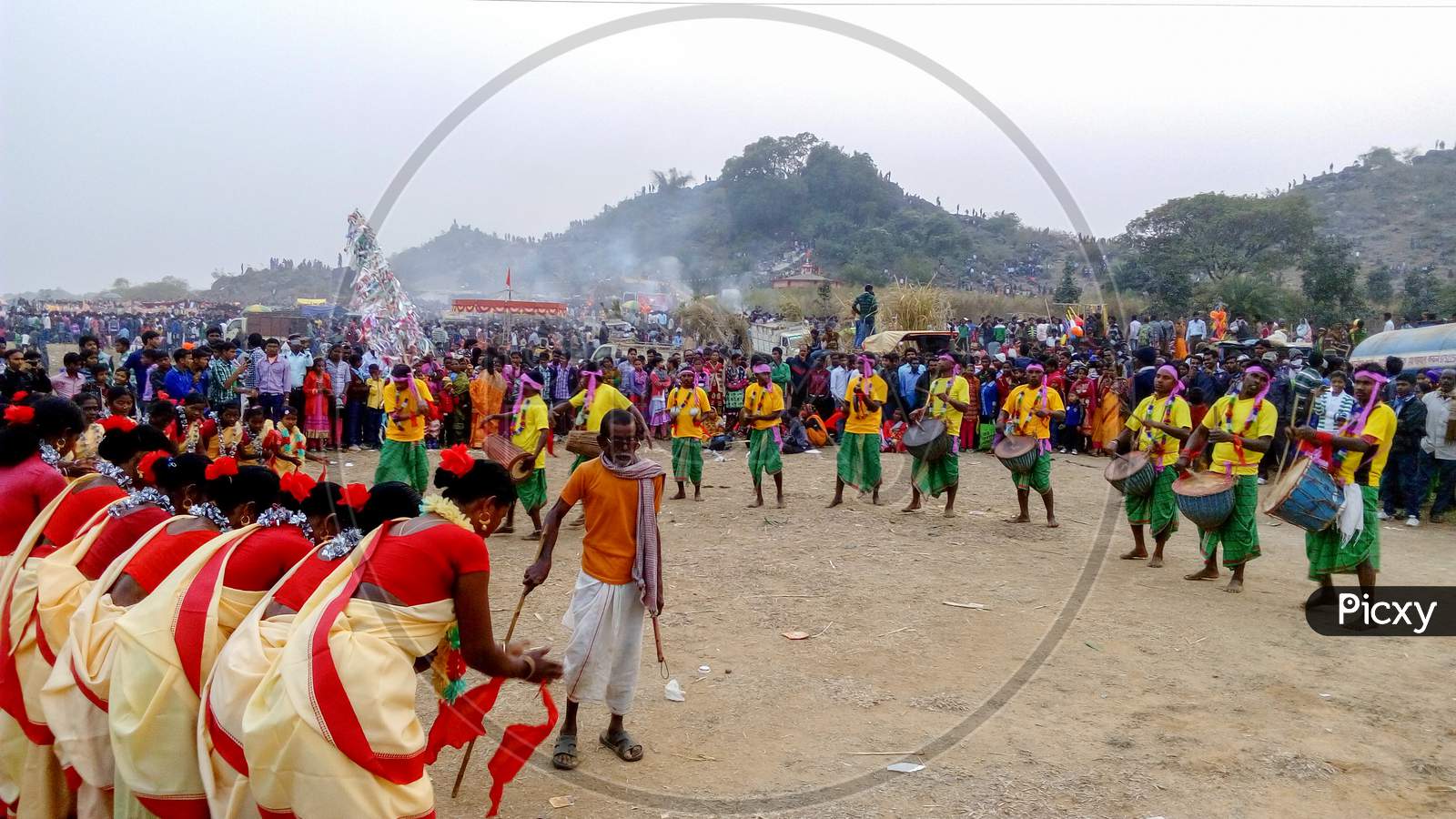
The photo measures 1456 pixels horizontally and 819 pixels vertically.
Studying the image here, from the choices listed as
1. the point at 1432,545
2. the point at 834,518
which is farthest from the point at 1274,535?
the point at 834,518

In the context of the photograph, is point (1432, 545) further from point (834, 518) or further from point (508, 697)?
point (508, 697)

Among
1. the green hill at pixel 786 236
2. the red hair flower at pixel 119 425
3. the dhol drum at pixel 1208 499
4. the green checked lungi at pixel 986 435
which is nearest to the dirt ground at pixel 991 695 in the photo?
the dhol drum at pixel 1208 499

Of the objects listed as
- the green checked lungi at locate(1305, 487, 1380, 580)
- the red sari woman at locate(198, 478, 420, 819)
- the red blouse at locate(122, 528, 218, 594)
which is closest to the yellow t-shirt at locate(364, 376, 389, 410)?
the red blouse at locate(122, 528, 218, 594)

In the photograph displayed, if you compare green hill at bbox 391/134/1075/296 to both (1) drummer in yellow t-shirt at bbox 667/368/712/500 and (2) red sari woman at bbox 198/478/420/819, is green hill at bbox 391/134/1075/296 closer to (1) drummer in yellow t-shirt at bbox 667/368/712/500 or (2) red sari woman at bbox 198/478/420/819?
(1) drummer in yellow t-shirt at bbox 667/368/712/500

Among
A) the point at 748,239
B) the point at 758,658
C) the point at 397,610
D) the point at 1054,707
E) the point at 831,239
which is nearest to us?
the point at 397,610

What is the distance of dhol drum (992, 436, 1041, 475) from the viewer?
1067cm

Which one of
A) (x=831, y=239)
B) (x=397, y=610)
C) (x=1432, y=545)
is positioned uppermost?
(x=831, y=239)

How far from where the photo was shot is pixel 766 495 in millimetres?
12945

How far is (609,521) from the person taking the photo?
504 cm

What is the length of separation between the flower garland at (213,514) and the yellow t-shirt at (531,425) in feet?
19.5

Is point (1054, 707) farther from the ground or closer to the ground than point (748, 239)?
closer to the ground

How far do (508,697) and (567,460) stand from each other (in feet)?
32.2

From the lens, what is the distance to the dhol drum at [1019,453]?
1067cm

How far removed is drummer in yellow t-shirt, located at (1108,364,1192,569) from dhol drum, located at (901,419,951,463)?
2111 mm
